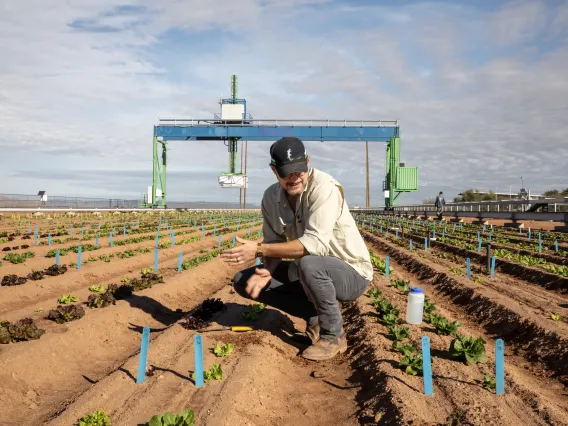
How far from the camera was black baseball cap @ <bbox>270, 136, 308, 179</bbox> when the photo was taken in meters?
4.29

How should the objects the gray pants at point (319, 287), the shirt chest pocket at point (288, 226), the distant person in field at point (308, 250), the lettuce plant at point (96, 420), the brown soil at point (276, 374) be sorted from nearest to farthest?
the lettuce plant at point (96, 420)
the brown soil at point (276, 374)
the distant person in field at point (308, 250)
the gray pants at point (319, 287)
the shirt chest pocket at point (288, 226)

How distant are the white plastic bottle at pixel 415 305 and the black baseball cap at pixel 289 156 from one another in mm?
2457

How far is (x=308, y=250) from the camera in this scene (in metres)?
4.46

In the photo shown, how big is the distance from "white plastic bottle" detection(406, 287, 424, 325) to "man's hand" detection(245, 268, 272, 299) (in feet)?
6.11

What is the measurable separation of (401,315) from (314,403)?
2818 mm

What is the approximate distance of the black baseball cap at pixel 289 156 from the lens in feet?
14.1

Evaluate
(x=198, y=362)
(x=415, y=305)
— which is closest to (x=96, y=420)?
(x=198, y=362)

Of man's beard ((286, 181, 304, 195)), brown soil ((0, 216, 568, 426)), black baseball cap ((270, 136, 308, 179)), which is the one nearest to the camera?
brown soil ((0, 216, 568, 426))

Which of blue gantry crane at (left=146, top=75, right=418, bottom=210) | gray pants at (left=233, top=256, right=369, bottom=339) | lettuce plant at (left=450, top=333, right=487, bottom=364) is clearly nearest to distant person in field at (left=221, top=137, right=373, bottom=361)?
gray pants at (left=233, top=256, right=369, bottom=339)

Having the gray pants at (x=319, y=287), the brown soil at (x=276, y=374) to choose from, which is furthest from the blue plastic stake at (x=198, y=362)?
the gray pants at (x=319, y=287)

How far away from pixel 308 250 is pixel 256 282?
980 millimetres

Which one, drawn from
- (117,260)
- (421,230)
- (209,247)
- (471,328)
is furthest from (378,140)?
(471,328)

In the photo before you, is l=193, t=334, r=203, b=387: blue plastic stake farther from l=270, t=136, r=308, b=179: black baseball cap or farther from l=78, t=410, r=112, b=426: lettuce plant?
l=270, t=136, r=308, b=179: black baseball cap

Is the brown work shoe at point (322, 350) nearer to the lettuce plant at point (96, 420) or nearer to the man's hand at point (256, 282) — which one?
the man's hand at point (256, 282)
